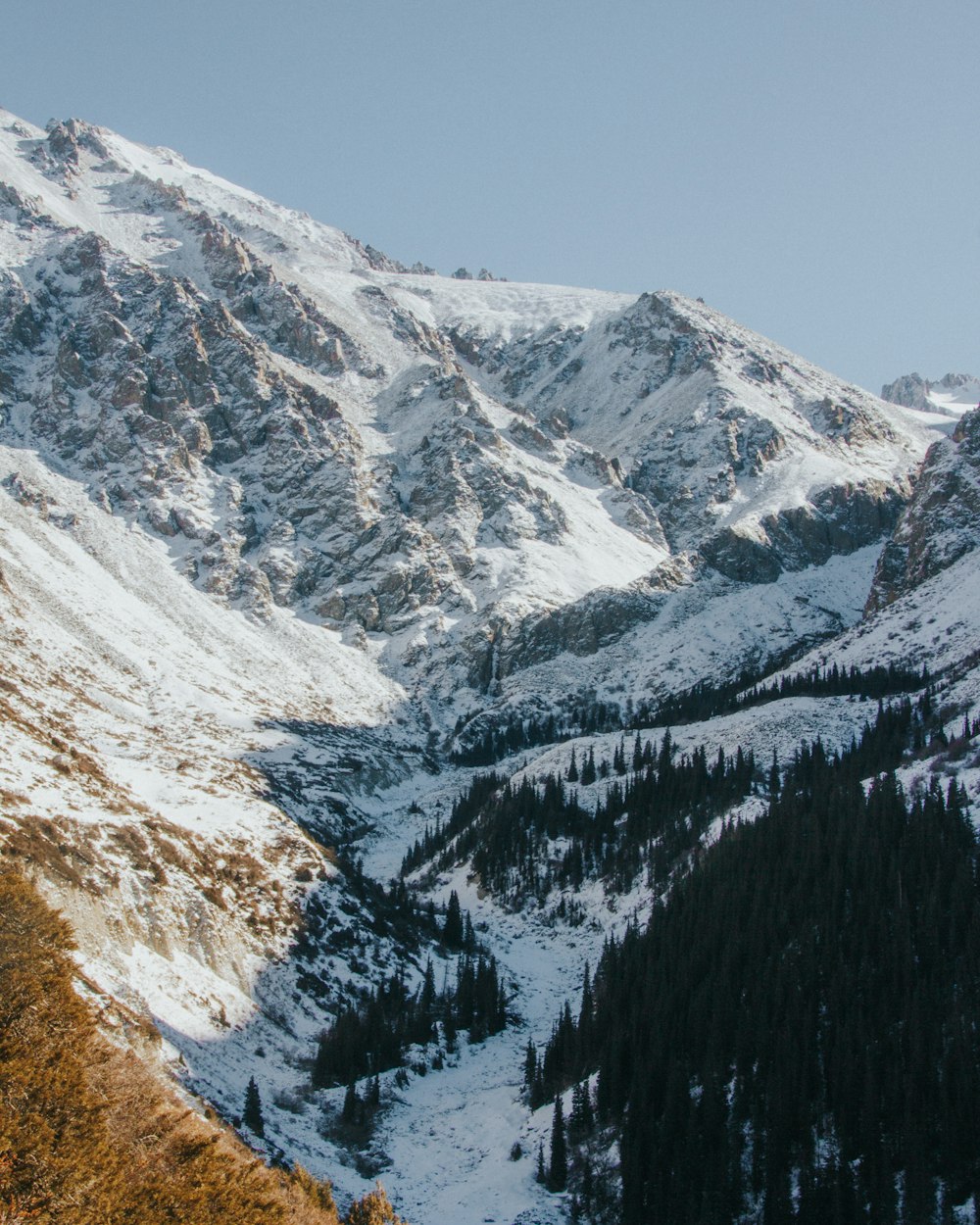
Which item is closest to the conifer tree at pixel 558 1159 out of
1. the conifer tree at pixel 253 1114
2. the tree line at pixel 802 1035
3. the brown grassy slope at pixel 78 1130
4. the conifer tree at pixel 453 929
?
the tree line at pixel 802 1035

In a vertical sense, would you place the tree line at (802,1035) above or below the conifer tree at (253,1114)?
above

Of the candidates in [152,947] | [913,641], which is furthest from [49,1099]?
[913,641]

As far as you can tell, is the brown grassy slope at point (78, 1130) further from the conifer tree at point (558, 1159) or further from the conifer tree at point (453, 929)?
the conifer tree at point (453, 929)

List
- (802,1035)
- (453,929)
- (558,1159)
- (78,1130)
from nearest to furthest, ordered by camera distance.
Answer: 1. (78,1130)
2. (558,1159)
3. (802,1035)
4. (453,929)

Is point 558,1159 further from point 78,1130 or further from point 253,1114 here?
point 78,1130

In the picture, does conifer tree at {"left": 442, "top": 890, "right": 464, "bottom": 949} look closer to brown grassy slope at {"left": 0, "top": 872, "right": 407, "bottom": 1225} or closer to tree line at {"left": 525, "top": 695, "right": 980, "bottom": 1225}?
tree line at {"left": 525, "top": 695, "right": 980, "bottom": 1225}

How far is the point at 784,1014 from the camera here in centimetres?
6738

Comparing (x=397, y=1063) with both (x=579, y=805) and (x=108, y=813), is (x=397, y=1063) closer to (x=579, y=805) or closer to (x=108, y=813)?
(x=108, y=813)

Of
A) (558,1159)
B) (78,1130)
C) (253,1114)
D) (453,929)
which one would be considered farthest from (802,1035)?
(78,1130)

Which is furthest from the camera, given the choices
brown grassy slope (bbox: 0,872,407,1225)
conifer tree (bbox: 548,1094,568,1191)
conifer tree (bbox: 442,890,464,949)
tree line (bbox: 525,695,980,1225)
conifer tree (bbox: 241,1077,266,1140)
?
conifer tree (bbox: 442,890,464,949)

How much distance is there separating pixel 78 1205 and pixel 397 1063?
50.8 meters

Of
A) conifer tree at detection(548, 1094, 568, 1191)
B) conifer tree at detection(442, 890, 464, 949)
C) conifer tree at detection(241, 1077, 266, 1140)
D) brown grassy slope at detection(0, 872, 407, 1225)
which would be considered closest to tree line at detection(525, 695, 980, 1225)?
conifer tree at detection(548, 1094, 568, 1191)

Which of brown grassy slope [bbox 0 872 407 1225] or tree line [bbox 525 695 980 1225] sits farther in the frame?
tree line [bbox 525 695 980 1225]

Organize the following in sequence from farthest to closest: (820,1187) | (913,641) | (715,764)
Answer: (913,641), (715,764), (820,1187)
